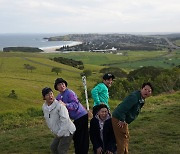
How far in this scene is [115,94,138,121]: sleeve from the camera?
5.25 meters

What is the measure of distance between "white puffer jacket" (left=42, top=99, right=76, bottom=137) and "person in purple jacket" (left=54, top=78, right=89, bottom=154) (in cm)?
27

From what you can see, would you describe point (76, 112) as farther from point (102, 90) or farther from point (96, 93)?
point (102, 90)

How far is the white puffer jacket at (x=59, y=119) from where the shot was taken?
17.3ft

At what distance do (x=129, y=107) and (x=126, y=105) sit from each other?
0.06m

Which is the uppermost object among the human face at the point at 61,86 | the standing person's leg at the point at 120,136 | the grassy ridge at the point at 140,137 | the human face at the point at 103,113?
the human face at the point at 61,86

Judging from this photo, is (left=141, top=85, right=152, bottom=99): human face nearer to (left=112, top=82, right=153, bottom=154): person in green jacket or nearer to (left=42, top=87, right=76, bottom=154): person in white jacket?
(left=112, top=82, right=153, bottom=154): person in green jacket

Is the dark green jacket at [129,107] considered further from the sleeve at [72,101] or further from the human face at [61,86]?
the human face at [61,86]

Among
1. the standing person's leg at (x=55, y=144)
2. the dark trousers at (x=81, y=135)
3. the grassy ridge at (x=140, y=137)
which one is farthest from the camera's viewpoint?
the grassy ridge at (x=140, y=137)

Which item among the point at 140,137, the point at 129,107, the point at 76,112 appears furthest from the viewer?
the point at 140,137

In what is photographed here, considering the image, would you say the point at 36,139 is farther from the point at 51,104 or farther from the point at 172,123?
the point at 172,123

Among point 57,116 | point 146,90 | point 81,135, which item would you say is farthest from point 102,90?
point 57,116

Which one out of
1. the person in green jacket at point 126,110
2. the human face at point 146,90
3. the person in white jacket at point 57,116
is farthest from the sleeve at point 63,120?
the human face at point 146,90

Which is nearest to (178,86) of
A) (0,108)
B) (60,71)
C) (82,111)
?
(0,108)

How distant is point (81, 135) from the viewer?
6020mm
